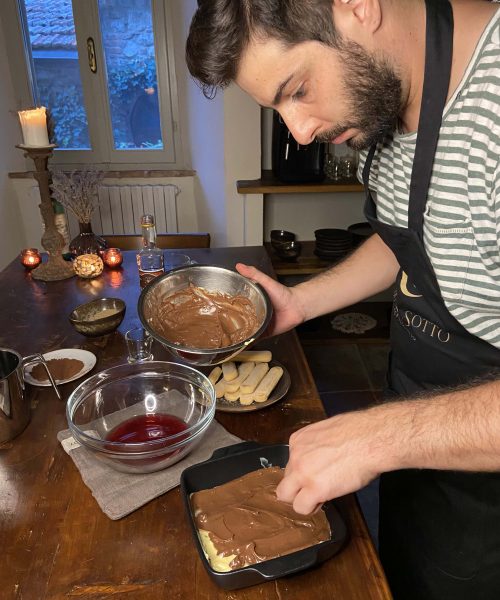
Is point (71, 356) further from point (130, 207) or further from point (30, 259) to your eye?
point (130, 207)

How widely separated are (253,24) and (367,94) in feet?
0.76

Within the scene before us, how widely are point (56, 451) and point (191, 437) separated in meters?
0.29

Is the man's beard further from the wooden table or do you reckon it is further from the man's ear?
the wooden table

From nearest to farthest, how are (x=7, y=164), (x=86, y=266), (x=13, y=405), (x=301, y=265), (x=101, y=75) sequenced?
(x=13, y=405), (x=86, y=266), (x=301, y=265), (x=7, y=164), (x=101, y=75)

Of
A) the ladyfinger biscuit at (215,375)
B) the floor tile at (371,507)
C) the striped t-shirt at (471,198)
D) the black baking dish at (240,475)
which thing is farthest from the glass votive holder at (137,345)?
the floor tile at (371,507)

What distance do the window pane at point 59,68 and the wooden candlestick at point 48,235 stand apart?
1.91 m

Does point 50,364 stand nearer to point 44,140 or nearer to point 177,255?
point 177,255

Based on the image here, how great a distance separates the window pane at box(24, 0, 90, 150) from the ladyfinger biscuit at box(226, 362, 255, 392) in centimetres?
308

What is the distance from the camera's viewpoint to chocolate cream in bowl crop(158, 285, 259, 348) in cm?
103

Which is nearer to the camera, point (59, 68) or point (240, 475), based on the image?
point (240, 475)

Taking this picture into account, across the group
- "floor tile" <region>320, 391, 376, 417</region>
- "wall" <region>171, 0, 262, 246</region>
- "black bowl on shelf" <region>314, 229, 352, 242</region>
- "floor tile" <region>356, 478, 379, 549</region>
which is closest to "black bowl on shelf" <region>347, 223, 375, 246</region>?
"black bowl on shelf" <region>314, 229, 352, 242</region>

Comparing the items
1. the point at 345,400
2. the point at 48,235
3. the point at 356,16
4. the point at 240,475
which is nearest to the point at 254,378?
the point at 240,475

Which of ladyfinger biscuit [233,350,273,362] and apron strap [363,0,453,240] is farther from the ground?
apron strap [363,0,453,240]

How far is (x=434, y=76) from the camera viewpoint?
0.87m
